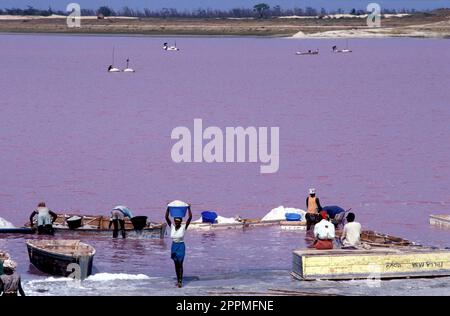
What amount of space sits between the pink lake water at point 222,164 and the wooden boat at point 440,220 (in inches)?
11.6

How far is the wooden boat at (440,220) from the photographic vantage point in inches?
1260

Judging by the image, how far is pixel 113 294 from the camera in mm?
20406

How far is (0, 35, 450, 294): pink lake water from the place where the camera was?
29844 mm

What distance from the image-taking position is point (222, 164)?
152 feet

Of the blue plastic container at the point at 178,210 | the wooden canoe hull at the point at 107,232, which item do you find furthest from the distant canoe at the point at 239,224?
the blue plastic container at the point at 178,210

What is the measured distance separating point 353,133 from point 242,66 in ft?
239

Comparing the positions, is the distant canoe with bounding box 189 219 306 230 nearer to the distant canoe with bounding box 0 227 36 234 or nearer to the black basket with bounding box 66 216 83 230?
the black basket with bounding box 66 216 83 230

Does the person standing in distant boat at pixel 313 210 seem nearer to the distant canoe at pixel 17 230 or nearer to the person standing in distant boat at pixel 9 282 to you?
the distant canoe at pixel 17 230

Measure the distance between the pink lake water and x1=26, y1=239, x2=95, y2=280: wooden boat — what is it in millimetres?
387

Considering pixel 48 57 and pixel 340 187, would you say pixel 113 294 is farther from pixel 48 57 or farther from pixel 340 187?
pixel 48 57

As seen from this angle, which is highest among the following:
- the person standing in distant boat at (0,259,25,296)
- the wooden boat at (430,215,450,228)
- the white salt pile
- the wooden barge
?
the person standing in distant boat at (0,259,25,296)

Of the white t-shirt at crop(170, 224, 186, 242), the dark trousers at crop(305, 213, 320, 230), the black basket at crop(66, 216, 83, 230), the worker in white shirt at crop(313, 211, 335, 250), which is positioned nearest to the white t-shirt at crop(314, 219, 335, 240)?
the worker in white shirt at crop(313, 211, 335, 250)

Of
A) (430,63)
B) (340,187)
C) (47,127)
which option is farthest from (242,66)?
(340,187)

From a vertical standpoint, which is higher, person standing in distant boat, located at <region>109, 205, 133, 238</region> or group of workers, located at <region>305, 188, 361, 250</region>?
group of workers, located at <region>305, 188, 361, 250</region>
